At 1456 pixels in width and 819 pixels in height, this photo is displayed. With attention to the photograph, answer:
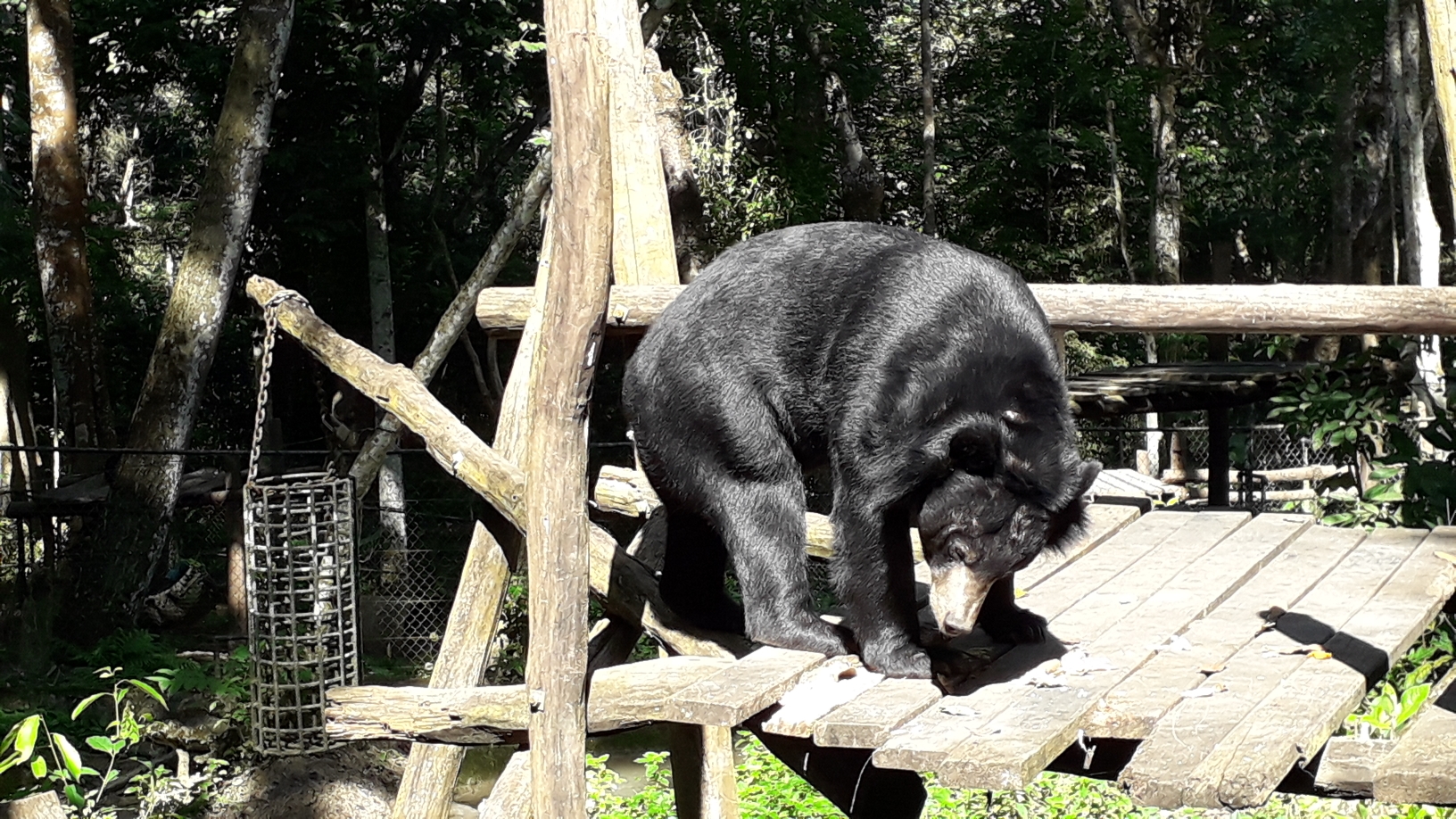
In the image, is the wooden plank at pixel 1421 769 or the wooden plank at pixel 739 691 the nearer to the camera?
the wooden plank at pixel 1421 769

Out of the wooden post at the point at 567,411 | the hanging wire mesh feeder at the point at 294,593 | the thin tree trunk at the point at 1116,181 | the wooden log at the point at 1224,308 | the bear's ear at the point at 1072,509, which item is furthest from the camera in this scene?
the thin tree trunk at the point at 1116,181

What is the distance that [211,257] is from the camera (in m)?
8.21

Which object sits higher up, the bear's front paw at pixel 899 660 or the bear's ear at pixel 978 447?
the bear's ear at pixel 978 447

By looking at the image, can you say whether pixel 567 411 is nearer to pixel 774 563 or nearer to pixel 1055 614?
pixel 774 563

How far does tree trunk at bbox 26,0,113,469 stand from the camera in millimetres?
9047

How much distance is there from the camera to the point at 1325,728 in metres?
2.54

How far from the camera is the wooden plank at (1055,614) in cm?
249

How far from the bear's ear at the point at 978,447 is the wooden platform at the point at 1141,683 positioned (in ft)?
1.48

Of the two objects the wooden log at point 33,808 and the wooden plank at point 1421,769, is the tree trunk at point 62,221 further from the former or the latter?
the wooden plank at point 1421,769

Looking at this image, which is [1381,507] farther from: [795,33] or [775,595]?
[795,33]

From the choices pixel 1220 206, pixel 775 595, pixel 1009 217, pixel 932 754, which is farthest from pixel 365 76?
pixel 1220 206

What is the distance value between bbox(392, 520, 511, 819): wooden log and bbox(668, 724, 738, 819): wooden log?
632 mm

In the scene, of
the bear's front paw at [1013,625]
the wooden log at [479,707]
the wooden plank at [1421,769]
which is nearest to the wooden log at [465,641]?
the wooden log at [479,707]

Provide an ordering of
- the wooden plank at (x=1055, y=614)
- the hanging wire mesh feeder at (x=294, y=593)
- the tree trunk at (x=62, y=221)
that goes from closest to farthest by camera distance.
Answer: the wooden plank at (x=1055, y=614) → the hanging wire mesh feeder at (x=294, y=593) → the tree trunk at (x=62, y=221)
